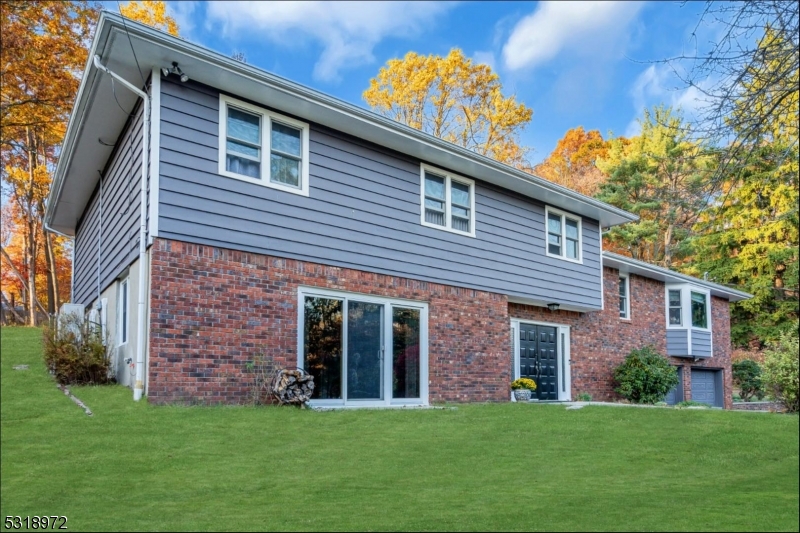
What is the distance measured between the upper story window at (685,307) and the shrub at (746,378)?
585 cm

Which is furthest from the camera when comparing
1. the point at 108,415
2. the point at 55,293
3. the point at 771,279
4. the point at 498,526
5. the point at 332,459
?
the point at 771,279

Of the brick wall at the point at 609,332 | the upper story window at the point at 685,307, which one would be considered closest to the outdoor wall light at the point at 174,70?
the brick wall at the point at 609,332

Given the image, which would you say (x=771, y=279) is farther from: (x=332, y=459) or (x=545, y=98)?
(x=332, y=459)

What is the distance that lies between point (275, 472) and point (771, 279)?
88.3ft

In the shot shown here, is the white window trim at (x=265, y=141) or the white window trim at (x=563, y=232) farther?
the white window trim at (x=563, y=232)

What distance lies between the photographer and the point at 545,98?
28.0 metres

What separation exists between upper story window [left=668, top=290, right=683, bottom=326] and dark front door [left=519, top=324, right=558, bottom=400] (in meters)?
6.92

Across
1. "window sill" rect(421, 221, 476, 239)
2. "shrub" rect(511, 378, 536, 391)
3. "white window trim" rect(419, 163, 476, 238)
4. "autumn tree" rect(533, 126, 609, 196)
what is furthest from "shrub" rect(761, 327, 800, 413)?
"autumn tree" rect(533, 126, 609, 196)

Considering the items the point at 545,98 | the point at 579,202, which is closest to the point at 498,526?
the point at 579,202

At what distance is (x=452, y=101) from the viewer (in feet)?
90.5

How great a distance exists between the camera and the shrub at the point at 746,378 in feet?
88.1

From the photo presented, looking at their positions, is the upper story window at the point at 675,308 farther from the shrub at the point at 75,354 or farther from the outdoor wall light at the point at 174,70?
the outdoor wall light at the point at 174,70

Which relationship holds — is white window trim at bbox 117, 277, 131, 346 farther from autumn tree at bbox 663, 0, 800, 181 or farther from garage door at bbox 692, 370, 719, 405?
garage door at bbox 692, 370, 719, 405

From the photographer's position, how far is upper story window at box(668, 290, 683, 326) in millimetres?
22047
